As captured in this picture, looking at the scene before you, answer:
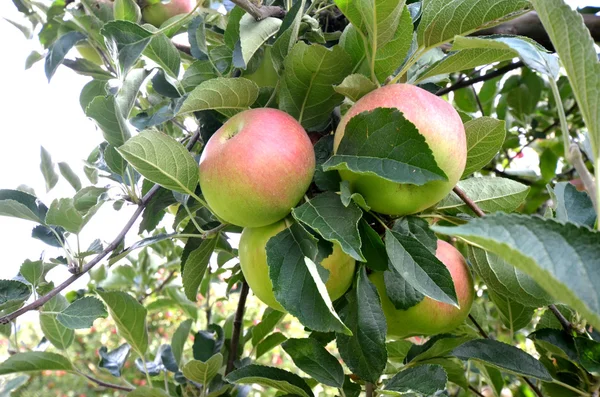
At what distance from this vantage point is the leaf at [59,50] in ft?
3.07

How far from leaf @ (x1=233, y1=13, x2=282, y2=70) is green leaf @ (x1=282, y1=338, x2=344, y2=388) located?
15.9 inches

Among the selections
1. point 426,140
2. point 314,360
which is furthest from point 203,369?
point 426,140

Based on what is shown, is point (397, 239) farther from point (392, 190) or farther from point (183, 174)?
point (183, 174)

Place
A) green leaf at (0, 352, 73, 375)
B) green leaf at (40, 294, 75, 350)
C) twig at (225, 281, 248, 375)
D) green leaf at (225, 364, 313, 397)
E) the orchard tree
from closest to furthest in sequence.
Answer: the orchard tree, green leaf at (225, 364, 313, 397), green leaf at (0, 352, 73, 375), green leaf at (40, 294, 75, 350), twig at (225, 281, 248, 375)

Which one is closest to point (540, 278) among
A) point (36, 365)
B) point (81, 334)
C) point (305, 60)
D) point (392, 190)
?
point (392, 190)

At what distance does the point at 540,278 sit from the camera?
1.02 feet

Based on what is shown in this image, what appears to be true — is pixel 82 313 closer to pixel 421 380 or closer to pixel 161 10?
pixel 421 380

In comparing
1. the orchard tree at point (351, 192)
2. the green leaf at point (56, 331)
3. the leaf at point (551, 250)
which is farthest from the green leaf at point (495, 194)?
the green leaf at point (56, 331)

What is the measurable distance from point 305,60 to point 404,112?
0.47 ft

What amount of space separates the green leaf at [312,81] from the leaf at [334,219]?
0.48ft

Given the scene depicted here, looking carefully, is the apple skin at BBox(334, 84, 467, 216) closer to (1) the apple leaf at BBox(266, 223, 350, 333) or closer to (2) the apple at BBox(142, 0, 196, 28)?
(1) the apple leaf at BBox(266, 223, 350, 333)

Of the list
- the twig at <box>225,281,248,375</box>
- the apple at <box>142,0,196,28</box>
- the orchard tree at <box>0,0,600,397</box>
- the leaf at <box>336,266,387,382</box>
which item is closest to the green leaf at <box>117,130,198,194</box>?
the orchard tree at <box>0,0,600,397</box>

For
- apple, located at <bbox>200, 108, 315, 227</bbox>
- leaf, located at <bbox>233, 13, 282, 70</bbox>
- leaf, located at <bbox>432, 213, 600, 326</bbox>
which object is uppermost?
leaf, located at <bbox>233, 13, 282, 70</bbox>

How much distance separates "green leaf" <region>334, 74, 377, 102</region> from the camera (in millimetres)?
606
